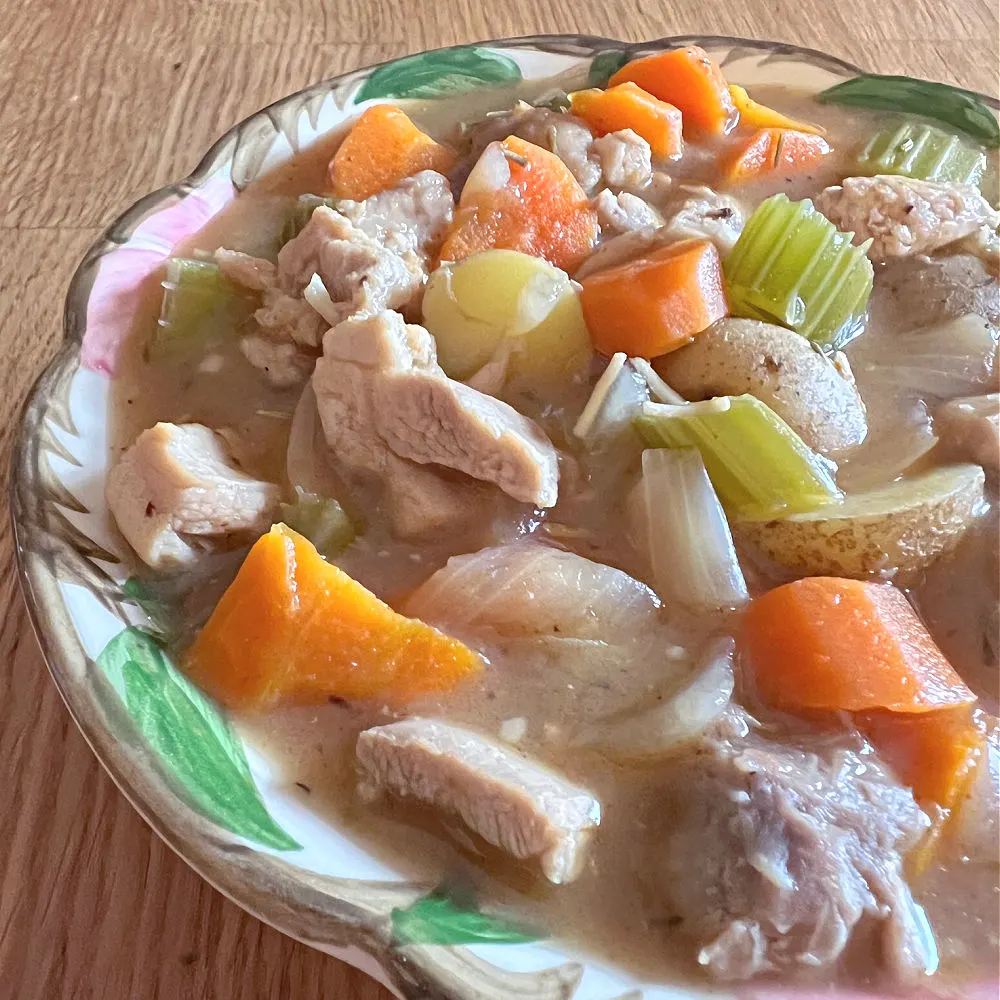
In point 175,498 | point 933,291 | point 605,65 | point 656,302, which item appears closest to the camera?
point 175,498

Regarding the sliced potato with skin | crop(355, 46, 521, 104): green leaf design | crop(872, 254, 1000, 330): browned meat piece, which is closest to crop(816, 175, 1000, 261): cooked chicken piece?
crop(872, 254, 1000, 330): browned meat piece

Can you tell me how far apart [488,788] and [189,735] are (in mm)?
354

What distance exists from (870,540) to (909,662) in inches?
7.2

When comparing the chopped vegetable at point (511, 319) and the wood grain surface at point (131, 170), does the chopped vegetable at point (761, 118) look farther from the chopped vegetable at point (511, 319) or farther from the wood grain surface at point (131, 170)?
the chopped vegetable at point (511, 319)

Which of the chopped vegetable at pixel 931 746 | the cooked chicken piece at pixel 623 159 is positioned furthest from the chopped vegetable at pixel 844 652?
the cooked chicken piece at pixel 623 159

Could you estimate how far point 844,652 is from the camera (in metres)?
1.08

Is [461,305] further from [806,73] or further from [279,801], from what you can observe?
[806,73]

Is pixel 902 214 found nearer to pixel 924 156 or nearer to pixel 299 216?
pixel 924 156

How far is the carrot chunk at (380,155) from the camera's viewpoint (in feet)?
5.79

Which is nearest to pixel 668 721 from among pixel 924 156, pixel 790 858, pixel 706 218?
pixel 790 858

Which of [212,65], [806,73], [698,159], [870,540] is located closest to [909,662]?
[870,540]

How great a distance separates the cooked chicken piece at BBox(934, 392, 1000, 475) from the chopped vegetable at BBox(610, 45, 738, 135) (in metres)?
0.88

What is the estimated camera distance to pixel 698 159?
189 cm

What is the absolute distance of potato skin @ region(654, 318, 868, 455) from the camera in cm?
133
